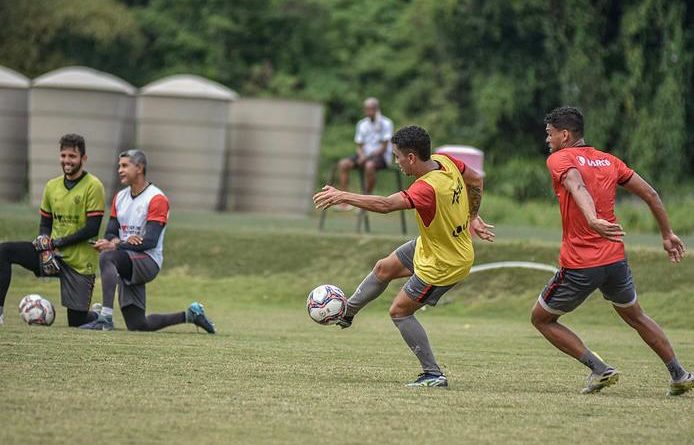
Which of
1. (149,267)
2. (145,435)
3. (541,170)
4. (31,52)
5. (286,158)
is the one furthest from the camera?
(31,52)

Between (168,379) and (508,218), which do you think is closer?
(168,379)

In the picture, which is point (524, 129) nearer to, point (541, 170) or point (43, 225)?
point (541, 170)

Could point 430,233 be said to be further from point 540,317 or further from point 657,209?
point 657,209

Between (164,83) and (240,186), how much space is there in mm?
2815

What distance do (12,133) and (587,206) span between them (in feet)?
70.9

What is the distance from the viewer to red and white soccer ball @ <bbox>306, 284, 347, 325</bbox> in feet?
36.1

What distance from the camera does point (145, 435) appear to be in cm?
757

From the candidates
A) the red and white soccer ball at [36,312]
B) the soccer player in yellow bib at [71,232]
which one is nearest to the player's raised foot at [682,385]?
the soccer player in yellow bib at [71,232]

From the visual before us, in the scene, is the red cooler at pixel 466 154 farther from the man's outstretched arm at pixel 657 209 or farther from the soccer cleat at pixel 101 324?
the man's outstretched arm at pixel 657 209

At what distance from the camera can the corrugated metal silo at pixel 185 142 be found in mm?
28938

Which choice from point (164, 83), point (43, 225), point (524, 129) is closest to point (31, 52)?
point (164, 83)

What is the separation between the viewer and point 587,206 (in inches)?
389

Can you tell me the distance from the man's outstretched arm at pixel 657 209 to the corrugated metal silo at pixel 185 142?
19.3 m

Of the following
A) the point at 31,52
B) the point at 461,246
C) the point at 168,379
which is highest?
Result: the point at 31,52
